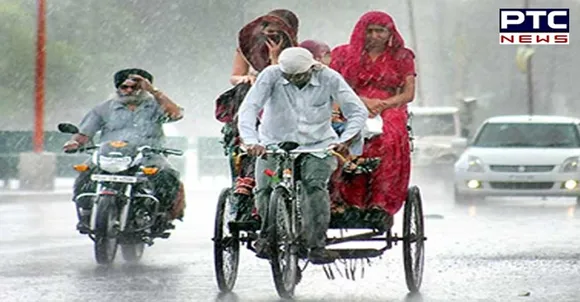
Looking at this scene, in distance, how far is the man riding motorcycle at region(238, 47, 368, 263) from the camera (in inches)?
448

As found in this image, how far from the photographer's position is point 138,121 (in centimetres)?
1545

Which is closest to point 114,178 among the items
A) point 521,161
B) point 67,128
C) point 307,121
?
point 67,128

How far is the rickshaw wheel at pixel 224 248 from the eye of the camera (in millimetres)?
11656

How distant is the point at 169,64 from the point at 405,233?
51.7m

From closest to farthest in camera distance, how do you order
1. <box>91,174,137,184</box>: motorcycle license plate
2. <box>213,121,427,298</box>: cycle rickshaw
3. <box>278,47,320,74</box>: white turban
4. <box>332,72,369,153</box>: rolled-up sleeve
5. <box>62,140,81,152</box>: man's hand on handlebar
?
<box>213,121,427,298</box>: cycle rickshaw → <box>278,47,320,74</box>: white turban → <box>332,72,369,153</box>: rolled-up sleeve → <box>91,174,137,184</box>: motorcycle license plate → <box>62,140,81,152</box>: man's hand on handlebar

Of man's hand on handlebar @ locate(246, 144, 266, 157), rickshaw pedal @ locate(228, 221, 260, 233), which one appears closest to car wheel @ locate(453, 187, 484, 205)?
rickshaw pedal @ locate(228, 221, 260, 233)

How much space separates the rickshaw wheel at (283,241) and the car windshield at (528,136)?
15.6 meters

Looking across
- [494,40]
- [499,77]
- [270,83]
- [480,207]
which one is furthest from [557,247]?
[499,77]

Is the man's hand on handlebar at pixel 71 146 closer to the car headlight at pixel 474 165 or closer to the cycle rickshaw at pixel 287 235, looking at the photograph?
the cycle rickshaw at pixel 287 235

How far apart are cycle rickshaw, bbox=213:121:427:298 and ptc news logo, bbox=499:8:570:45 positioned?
39.0 metres

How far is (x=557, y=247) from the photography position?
16.6 meters

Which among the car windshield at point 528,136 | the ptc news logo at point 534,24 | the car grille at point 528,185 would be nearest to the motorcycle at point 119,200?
the car grille at point 528,185

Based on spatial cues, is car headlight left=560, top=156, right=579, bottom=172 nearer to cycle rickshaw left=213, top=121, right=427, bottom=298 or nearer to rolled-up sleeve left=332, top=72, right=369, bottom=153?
cycle rickshaw left=213, top=121, right=427, bottom=298

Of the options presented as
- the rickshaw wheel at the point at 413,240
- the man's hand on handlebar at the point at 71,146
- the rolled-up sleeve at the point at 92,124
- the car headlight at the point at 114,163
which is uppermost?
the rolled-up sleeve at the point at 92,124
